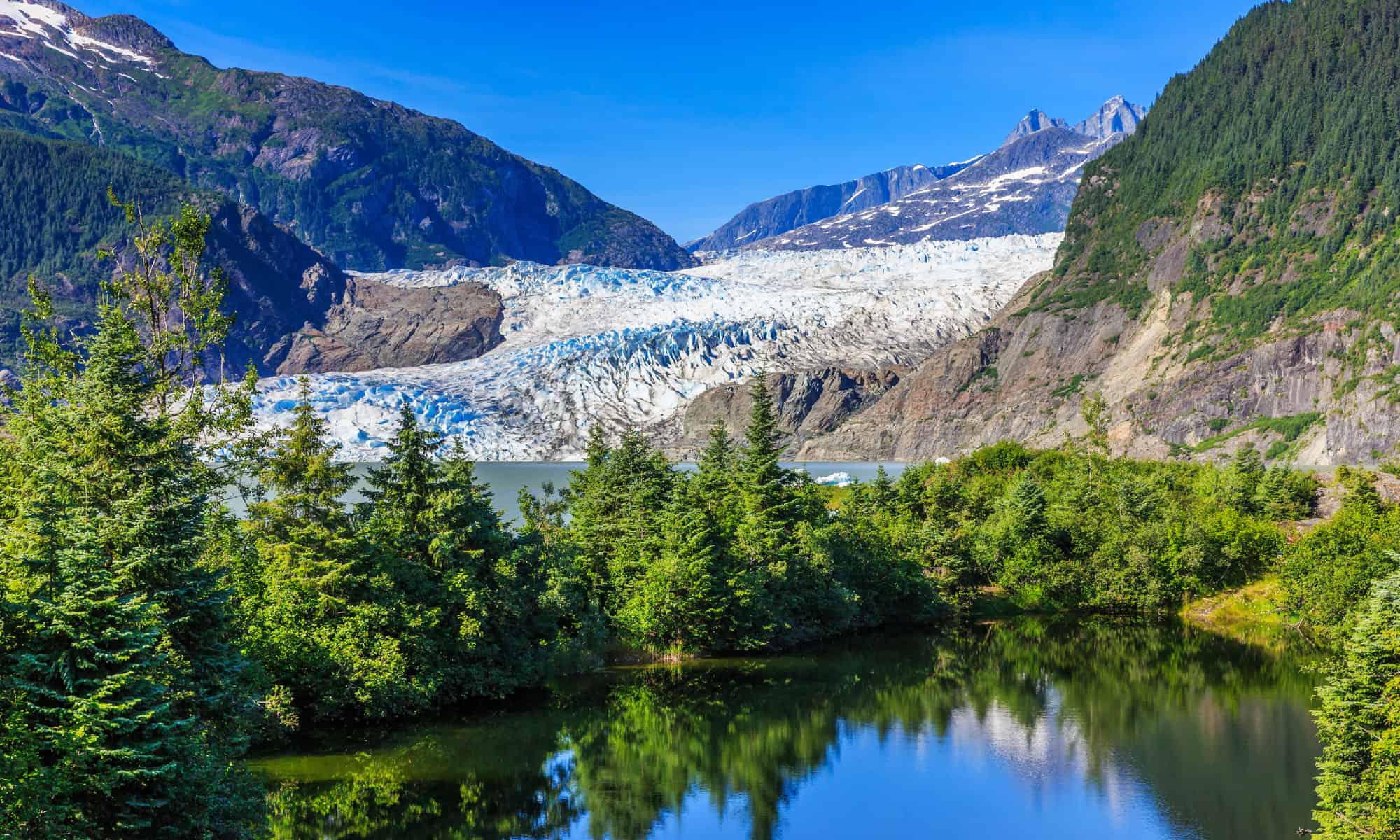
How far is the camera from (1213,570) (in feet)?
196

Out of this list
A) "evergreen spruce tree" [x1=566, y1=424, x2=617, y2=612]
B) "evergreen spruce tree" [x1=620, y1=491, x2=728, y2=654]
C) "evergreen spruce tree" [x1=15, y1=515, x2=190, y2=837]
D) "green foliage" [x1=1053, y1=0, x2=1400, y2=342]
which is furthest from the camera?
"green foliage" [x1=1053, y1=0, x2=1400, y2=342]

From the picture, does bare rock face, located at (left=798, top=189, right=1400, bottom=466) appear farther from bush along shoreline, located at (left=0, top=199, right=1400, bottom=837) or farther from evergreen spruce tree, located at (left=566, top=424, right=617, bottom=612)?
evergreen spruce tree, located at (left=566, top=424, right=617, bottom=612)

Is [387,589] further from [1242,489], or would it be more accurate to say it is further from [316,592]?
[1242,489]

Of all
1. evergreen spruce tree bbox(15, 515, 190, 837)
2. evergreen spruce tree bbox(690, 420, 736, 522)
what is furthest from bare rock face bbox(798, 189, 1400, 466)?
evergreen spruce tree bbox(15, 515, 190, 837)

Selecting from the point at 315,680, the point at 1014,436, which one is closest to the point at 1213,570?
the point at 315,680

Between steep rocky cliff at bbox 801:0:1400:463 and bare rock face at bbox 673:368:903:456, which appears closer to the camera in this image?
steep rocky cliff at bbox 801:0:1400:463

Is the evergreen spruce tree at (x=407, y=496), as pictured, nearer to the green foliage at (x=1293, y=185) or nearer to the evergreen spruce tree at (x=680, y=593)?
the evergreen spruce tree at (x=680, y=593)

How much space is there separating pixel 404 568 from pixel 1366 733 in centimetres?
2655

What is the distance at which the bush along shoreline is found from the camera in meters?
16.8

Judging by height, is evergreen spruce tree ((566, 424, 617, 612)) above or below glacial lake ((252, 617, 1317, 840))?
above

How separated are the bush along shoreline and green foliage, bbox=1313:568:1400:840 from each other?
63mm

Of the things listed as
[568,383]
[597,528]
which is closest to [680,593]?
[597,528]

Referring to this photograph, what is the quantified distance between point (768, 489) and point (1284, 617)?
92.0 feet

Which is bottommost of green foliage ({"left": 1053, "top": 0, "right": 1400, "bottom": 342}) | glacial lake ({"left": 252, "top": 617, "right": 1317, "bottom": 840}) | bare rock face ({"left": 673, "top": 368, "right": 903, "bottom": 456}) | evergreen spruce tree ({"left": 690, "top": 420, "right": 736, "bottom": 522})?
glacial lake ({"left": 252, "top": 617, "right": 1317, "bottom": 840})
